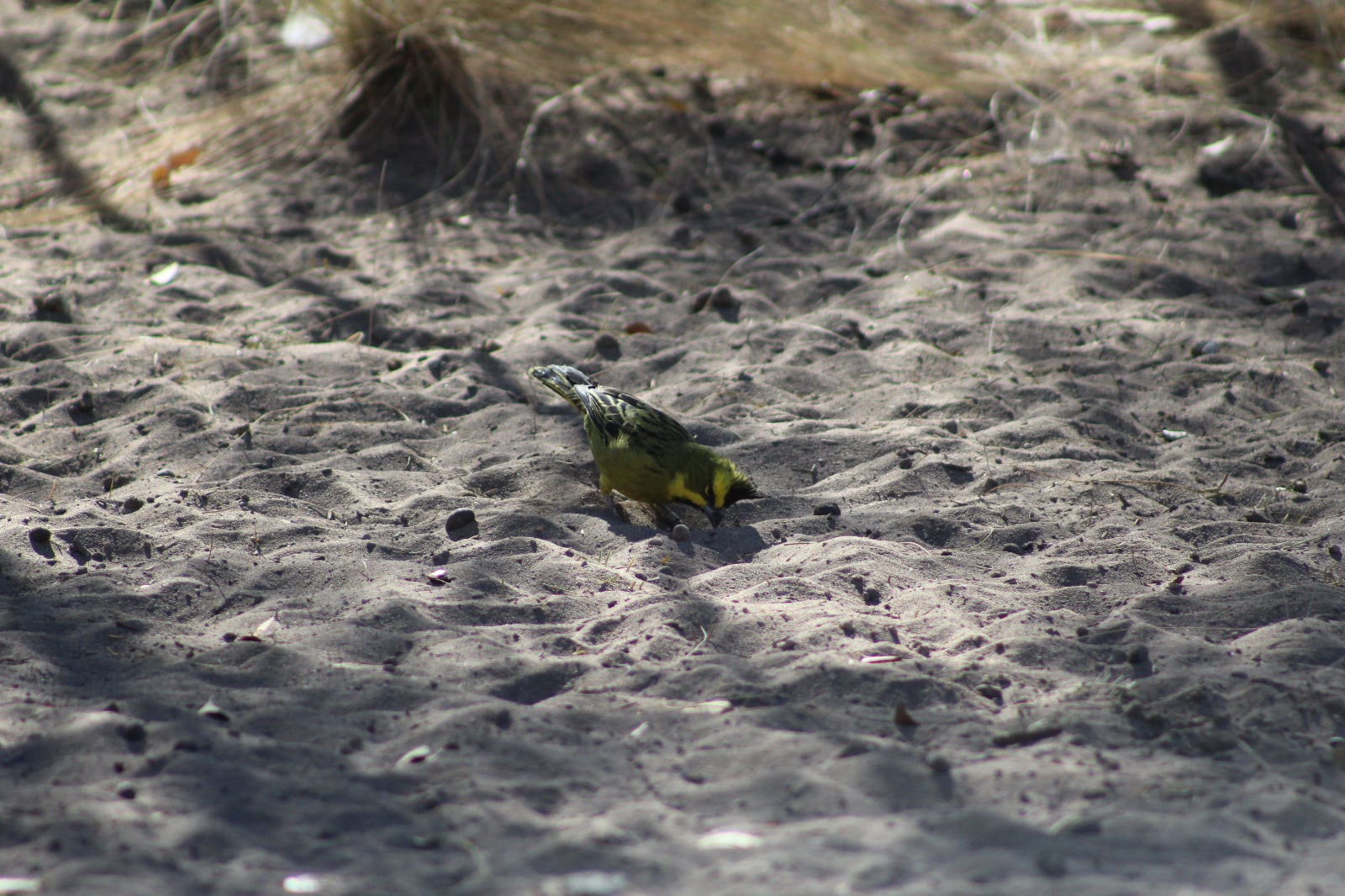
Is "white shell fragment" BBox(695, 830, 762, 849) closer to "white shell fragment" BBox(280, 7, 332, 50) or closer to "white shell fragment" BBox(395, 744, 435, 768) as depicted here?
"white shell fragment" BBox(395, 744, 435, 768)

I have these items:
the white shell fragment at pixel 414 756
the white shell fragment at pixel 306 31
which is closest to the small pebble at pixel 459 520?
the white shell fragment at pixel 414 756

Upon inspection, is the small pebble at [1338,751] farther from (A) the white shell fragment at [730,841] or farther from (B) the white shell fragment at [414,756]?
(B) the white shell fragment at [414,756]

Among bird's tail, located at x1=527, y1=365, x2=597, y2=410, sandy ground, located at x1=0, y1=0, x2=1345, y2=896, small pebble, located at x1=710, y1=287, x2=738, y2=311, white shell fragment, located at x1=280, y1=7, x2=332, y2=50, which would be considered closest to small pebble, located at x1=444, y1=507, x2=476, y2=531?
sandy ground, located at x1=0, y1=0, x2=1345, y2=896

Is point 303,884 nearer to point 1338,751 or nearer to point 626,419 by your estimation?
point 626,419

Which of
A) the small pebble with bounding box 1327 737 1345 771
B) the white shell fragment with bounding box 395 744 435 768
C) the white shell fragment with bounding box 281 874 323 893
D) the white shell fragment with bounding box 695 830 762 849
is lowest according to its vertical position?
the small pebble with bounding box 1327 737 1345 771

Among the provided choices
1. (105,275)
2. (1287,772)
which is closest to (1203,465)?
(1287,772)
